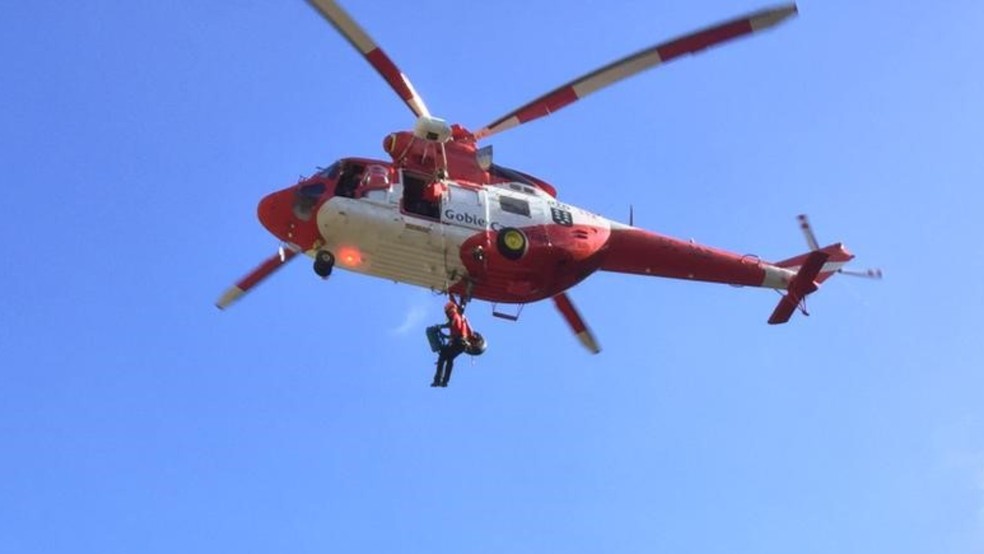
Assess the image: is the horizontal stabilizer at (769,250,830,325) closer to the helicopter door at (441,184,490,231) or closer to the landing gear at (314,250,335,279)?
the helicopter door at (441,184,490,231)

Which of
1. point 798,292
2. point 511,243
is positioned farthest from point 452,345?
point 798,292

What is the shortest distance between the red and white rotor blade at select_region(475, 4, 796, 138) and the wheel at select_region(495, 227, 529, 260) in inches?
71.5

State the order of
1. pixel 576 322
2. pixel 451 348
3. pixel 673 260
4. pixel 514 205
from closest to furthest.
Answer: pixel 451 348
pixel 514 205
pixel 673 260
pixel 576 322

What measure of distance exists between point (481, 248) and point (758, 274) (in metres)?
5.60

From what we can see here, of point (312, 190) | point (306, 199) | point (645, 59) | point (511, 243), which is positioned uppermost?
point (645, 59)

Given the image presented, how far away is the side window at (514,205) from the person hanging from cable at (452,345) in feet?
6.94

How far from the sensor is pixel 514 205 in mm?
21078

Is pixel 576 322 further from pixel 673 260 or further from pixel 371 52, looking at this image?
pixel 371 52

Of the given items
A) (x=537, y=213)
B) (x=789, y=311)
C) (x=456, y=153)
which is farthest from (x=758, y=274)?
(x=456, y=153)

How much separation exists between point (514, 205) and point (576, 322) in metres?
3.31

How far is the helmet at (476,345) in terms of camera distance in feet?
64.8

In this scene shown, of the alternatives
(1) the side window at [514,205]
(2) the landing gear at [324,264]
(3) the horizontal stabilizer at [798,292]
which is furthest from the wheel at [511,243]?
(3) the horizontal stabilizer at [798,292]

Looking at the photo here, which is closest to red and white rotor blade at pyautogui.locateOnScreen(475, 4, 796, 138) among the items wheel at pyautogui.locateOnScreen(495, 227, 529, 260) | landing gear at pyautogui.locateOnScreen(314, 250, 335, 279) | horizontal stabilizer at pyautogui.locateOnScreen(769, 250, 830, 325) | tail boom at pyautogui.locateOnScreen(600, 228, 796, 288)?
A: wheel at pyautogui.locateOnScreen(495, 227, 529, 260)

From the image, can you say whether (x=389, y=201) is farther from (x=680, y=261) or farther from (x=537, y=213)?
(x=680, y=261)
